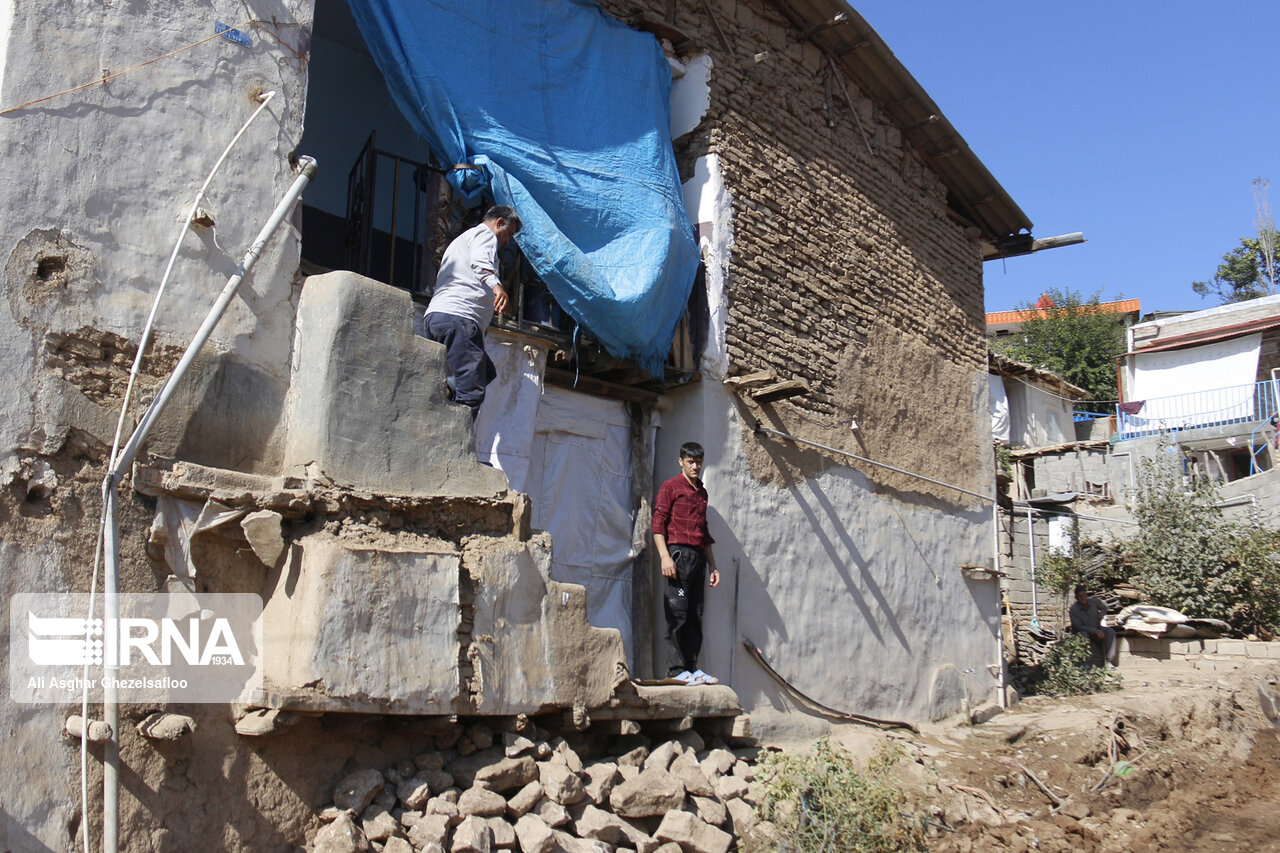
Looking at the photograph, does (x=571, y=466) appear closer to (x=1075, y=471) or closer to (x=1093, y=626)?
(x=1093, y=626)

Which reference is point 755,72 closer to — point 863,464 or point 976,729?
point 863,464

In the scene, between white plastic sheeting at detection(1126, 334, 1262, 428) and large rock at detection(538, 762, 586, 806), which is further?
white plastic sheeting at detection(1126, 334, 1262, 428)

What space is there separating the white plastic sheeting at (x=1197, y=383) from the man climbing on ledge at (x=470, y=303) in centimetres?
1837

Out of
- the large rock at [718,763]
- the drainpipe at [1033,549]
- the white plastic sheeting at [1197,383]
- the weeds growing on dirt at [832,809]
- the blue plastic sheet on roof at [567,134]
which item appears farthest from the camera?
the white plastic sheeting at [1197,383]

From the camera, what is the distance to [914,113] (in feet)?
32.8

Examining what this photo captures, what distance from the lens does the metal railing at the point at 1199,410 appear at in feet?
64.2

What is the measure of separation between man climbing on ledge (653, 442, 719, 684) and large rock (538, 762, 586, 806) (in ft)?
5.33

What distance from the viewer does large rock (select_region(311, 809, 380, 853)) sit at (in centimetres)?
424

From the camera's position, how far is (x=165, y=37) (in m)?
4.94

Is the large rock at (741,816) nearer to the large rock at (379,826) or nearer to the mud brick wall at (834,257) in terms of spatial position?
the large rock at (379,826)

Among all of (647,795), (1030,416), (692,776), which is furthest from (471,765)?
(1030,416)

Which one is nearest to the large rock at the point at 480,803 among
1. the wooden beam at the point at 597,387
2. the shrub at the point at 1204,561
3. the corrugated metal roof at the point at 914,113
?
the wooden beam at the point at 597,387

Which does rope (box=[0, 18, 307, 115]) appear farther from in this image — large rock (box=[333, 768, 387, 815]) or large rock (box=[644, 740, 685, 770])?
large rock (box=[644, 740, 685, 770])

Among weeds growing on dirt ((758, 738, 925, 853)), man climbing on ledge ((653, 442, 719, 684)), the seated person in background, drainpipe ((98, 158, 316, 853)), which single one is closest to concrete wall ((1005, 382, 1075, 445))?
the seated person in background
